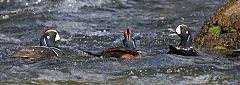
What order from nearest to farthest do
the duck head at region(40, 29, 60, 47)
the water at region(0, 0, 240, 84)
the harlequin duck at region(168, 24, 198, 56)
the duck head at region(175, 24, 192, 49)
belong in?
the water at region(0, 0, 240, 84) < the harlequin duck at region(168, 24, 198, 56) < the duck head at region(175, 24, 192, 49) < the duck head at region(40, 29, 60, 47)

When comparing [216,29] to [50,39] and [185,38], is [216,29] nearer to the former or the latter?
[185,38]

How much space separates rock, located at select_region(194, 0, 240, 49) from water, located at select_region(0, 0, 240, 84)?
746 mm

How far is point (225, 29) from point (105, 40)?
3.39 meters

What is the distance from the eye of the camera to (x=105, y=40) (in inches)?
584

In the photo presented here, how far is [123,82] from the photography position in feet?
30.0

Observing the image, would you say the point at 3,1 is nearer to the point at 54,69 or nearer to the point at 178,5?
the point at 178,5

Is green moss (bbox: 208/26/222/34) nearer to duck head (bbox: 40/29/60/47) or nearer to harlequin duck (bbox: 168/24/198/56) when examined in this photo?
harlequin duck (bbox: 168/24/198/56)

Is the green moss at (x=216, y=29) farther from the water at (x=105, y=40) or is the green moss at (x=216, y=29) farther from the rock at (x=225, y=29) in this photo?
the water at (x=105, y=40)

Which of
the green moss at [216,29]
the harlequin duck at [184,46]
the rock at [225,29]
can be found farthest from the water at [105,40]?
the green moss at [216,29]

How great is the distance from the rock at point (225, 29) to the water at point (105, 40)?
75cm

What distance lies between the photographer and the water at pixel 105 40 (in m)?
9.52

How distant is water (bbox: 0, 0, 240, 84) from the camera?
9.52m

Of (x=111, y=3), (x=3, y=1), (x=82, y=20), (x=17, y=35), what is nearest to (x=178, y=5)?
(x=111, y=3)

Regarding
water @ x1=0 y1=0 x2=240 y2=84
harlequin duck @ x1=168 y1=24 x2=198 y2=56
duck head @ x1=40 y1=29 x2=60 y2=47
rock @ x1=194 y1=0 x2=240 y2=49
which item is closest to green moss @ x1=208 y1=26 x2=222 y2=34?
rock @ x1=194 y1=0 x2=240 y2=49
